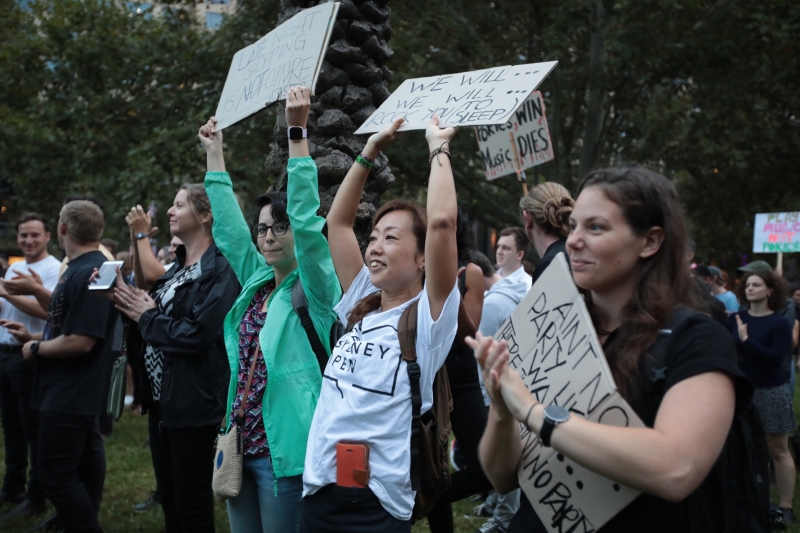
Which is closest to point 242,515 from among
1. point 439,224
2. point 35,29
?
point 439,224

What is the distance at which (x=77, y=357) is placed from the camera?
16.4ft

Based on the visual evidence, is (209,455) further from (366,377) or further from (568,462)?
(568,462)

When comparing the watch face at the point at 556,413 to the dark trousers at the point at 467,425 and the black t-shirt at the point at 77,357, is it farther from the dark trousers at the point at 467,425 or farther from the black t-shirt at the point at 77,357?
the black t-shirt at the point at 77,357

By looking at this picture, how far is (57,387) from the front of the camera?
490cm

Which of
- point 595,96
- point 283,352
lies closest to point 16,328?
point 283,352

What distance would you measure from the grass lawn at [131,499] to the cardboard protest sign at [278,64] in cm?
320

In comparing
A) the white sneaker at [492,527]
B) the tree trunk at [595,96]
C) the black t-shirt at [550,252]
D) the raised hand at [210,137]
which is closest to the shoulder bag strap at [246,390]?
the raised hand at [210,137]

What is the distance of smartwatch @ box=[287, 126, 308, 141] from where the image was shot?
324cm

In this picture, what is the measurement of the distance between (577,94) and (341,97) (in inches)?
425

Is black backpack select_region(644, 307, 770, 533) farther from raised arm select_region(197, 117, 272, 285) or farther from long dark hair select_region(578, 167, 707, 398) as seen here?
raised arm select_region(197, 117, 272, 285)

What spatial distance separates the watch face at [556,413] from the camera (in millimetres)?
1759

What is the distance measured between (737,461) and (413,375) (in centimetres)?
108

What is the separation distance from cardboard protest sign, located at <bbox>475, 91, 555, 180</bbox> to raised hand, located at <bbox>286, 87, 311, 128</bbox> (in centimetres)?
322

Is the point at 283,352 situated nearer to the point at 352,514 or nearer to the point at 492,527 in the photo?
the point at 352,514
